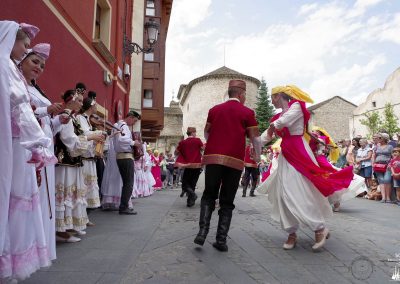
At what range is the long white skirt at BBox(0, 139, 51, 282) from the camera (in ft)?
9.08

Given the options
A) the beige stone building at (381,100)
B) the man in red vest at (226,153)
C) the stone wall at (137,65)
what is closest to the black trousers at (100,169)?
the man in red vest at (226,153)

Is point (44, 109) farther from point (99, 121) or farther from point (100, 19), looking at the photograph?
point (100, 19)

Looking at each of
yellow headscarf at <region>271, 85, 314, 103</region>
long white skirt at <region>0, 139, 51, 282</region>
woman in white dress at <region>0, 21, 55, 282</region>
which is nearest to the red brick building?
woman in white dress at <region>0, 21, 55, 282</region>

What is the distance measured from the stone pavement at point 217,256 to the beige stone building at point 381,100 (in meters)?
40.0

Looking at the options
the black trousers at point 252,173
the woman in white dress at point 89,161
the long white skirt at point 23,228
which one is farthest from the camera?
the black trousers at point 252,173

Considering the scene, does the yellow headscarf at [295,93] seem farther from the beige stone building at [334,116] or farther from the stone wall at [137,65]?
the beige stone building at [334,116]

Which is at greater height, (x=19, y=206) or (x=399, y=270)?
(x=19, y=206)

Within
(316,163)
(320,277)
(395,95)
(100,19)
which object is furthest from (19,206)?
(395,95)

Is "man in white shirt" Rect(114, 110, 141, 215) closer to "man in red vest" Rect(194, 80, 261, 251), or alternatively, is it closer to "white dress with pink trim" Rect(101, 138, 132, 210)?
"white dress with pink trim" Rect(101, 138, 132, 210)

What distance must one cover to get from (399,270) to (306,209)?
1.26 m

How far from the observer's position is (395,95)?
138ft

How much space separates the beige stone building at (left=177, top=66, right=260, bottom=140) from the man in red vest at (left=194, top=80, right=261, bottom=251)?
51.2 m

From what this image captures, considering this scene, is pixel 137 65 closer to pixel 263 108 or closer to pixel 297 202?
pixel 297 202

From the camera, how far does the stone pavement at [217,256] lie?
357 centimetres
